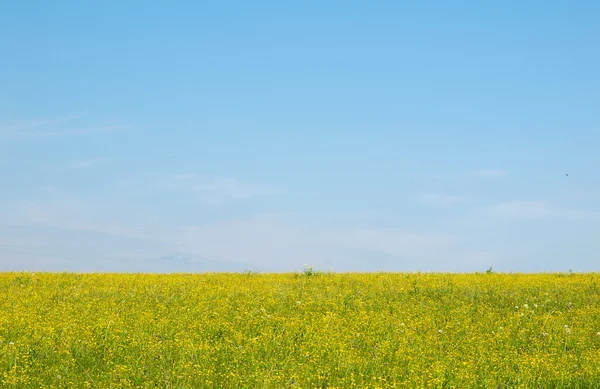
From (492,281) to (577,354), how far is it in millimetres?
8110

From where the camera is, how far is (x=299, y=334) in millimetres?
11734

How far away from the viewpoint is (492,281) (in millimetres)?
19734

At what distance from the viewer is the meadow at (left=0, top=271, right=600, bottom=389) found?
9.34 metres

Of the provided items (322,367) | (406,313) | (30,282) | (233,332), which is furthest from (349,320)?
(30,282)

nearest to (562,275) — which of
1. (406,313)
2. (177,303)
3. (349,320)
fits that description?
(406,313)

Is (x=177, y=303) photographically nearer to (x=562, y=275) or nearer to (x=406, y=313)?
(x=406, y=313)

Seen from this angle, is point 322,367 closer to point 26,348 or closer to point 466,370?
point 466,370

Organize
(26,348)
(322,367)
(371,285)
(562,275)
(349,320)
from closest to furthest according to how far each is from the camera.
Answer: (322,367), (26,348), (349,320), (371,285), (562,275)

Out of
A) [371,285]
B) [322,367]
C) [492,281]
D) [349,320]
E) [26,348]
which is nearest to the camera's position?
[322,367]

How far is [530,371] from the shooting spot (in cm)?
995

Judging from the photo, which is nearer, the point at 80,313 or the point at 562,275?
the point at 80,313

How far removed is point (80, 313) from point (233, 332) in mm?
4127

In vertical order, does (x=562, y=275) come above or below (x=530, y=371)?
above

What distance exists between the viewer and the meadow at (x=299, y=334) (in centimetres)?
934
